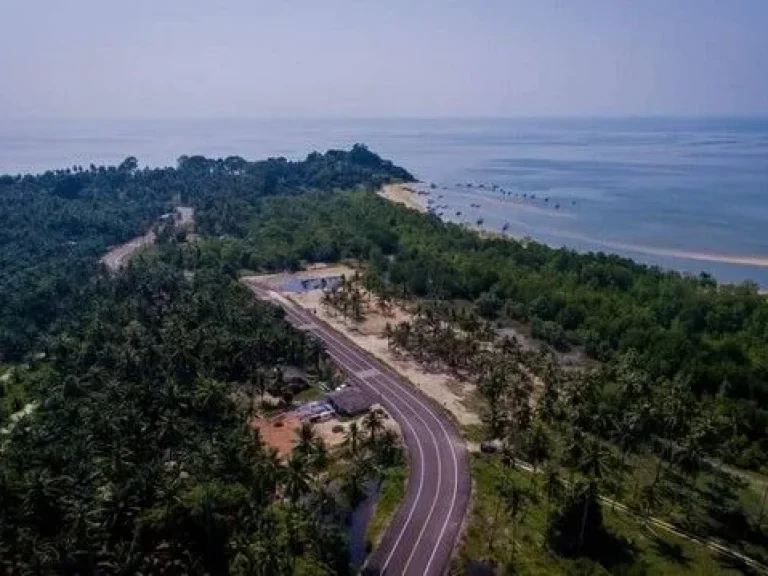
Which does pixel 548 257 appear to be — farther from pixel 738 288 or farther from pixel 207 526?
pixel 207 526

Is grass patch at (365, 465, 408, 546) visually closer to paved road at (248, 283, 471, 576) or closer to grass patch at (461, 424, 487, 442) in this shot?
paved road at (248, 283, 471, 576)

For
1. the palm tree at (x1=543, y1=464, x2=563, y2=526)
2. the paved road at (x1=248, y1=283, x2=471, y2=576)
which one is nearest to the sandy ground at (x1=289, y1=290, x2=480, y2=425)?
the paved road at (x1=248, y1=283, x2=471, y2=576)

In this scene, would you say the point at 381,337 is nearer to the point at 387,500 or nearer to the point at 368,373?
the point at 368,373

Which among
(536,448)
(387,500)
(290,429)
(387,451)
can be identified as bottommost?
(290,429)

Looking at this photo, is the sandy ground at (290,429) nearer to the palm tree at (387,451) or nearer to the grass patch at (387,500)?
the palm tree at (387,451)

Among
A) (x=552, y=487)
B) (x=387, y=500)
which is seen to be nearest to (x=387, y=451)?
(x=387, y=500)

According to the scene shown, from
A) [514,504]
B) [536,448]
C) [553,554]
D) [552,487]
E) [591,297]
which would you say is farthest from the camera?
[591,297]

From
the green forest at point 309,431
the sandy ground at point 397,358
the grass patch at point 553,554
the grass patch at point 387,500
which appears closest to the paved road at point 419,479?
the grass patch at point 387,500
